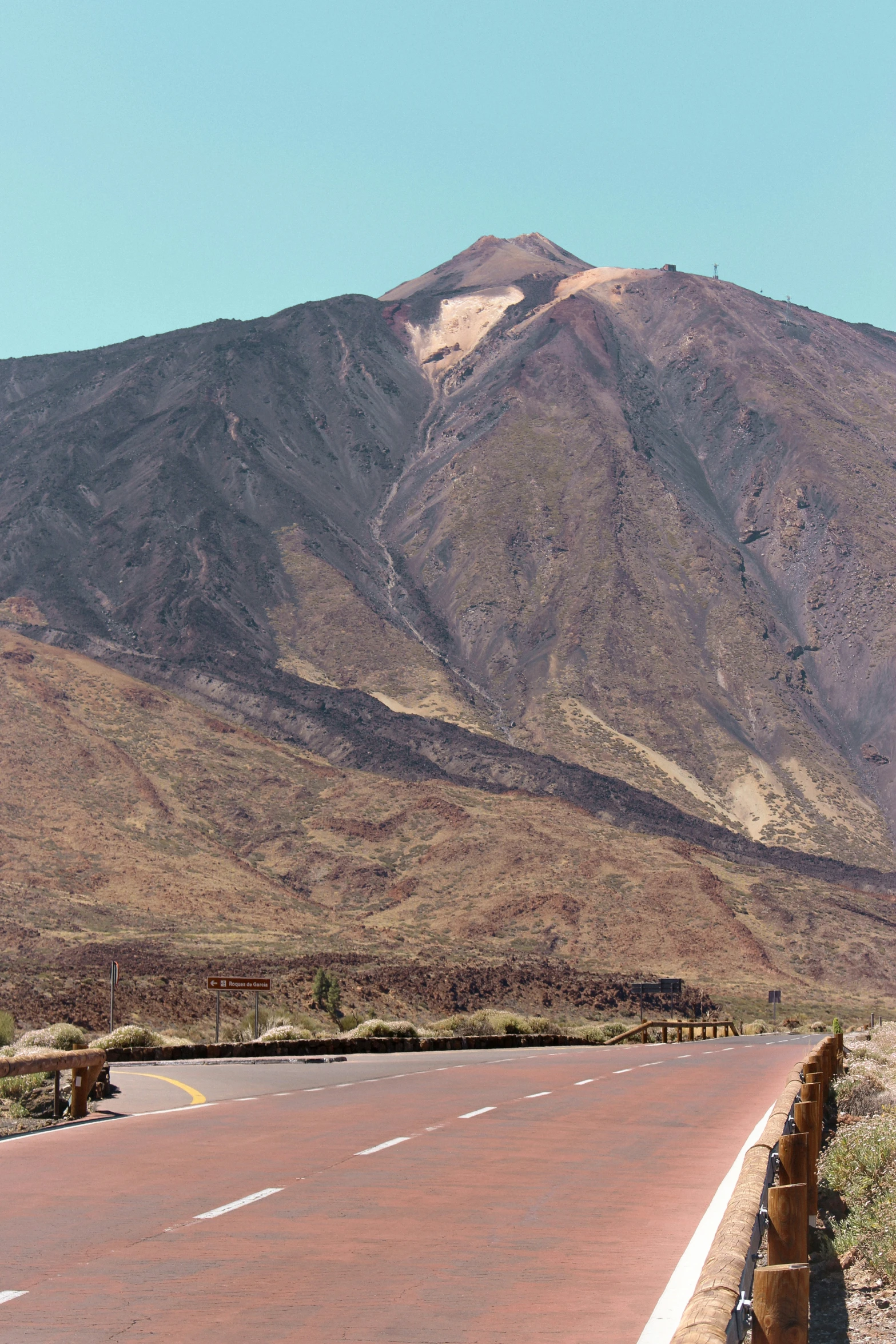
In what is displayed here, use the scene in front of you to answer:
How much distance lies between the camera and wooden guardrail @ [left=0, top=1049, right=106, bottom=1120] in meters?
16.0

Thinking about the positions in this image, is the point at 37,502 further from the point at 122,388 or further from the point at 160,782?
the point at 160,782

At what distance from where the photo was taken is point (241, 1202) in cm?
1080

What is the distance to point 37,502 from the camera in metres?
166

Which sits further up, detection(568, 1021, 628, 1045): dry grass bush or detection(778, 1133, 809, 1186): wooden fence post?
detection(778, 1133, 809, 1186): wooden fence post

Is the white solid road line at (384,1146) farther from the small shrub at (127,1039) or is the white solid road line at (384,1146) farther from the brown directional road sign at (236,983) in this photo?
the brown directional road sign at (236,983)

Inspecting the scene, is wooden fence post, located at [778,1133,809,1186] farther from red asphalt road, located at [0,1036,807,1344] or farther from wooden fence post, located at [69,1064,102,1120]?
wooden fence post, located at [69,1064,102,1120]

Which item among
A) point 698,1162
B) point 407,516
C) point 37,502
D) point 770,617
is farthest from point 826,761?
point 698,1162

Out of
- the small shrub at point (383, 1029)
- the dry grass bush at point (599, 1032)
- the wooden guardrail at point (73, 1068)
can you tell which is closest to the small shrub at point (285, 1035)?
the small shrub at point (383, 1029)

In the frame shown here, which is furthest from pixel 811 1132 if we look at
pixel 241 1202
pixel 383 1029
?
pixel 383 1029

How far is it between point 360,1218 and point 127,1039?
74.7 feet

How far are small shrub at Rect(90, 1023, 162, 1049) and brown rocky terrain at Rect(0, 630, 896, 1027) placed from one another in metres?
30.4

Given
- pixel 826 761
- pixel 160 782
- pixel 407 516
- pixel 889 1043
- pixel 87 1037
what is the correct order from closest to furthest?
pixel 87 1037 < pixel 889 1043 < pixel 160 782 < pixel 826 761 < pixel 407 516

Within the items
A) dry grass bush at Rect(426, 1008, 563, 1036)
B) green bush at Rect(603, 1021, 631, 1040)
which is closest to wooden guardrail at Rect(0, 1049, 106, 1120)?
dry grass bush at Rect(426, 1008, 563, 1036)

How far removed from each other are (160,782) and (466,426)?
95.1 m
